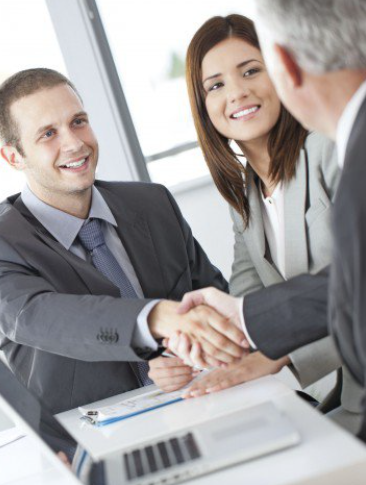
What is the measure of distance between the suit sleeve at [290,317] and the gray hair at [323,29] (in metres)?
0.67

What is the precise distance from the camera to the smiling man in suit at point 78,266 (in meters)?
2.02

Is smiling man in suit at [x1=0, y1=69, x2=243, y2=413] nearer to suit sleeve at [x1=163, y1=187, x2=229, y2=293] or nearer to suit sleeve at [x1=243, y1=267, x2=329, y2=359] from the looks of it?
suit sleeve at [x1=163, y1=187, x2=229, y2=293]

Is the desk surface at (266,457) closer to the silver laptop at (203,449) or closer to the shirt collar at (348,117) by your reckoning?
the silver laptop at (203,449)

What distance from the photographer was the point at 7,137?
8.56 ft

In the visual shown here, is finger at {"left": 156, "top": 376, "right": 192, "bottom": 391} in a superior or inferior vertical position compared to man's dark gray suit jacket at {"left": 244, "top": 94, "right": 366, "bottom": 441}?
inferior

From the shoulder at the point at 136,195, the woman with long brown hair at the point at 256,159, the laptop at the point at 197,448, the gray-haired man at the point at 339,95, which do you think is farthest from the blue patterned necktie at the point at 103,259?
the gray-haired man at the point at 339,95

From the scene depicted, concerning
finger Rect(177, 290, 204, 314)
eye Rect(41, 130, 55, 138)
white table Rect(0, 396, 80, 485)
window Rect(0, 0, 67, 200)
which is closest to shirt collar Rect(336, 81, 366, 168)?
white table Rect(0, 396, 80, 485)

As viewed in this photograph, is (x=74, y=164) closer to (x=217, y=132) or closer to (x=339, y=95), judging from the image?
(x=217, y=132)

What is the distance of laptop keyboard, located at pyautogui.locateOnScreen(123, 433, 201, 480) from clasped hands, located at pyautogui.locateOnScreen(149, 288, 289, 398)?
0.49 metres

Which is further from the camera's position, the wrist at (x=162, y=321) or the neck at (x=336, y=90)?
the wrist at (x=162, y=321)

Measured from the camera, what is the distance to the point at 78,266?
2.31 meters

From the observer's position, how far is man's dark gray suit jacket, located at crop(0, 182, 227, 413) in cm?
204

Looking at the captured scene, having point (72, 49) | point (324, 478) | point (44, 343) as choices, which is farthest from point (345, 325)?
point (72, 49)

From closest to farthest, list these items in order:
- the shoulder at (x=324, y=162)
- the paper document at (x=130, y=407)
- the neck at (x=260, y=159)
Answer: the paper document at (x=130, y=407) < the shoulder at (x=324, y=162) < the neck at (x=260, y=159)
